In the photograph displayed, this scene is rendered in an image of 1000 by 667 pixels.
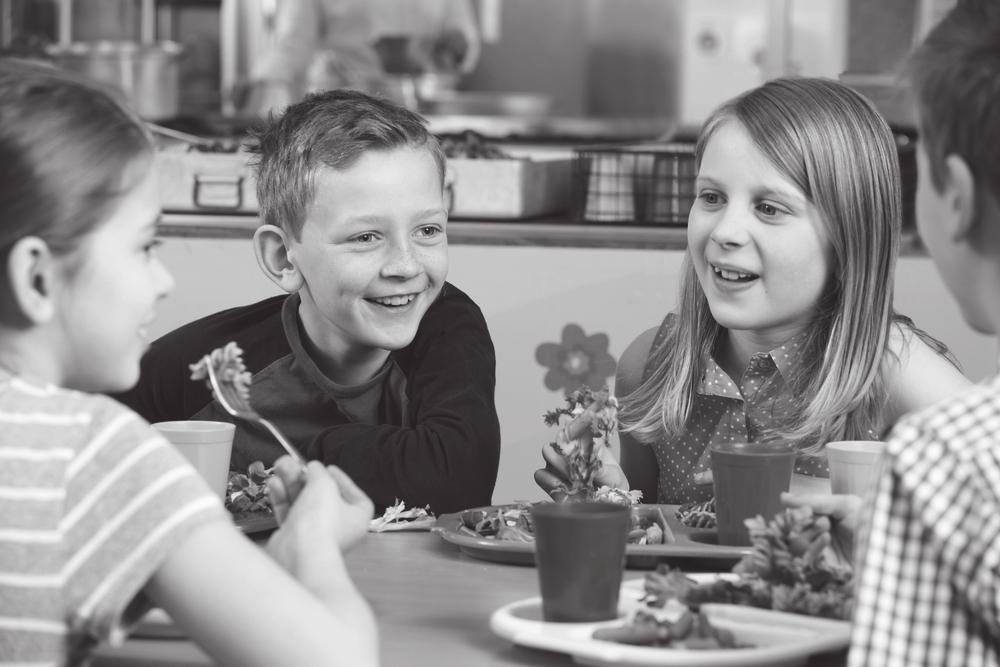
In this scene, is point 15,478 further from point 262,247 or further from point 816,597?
point 262,247

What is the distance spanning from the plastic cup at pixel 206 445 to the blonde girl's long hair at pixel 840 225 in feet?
2.04

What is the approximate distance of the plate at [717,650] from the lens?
2.89 feet

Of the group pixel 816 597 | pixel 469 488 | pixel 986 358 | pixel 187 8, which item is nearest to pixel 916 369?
pixel 469 488

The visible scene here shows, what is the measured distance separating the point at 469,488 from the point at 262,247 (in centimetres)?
42

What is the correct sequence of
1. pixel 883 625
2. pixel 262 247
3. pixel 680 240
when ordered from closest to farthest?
pixel 883 625 < pixel 262 247 < pixel 680 240

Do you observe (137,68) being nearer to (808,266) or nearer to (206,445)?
(808,266)

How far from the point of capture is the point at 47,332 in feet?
3.05

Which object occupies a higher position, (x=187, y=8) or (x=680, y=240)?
(x=187, y=8)

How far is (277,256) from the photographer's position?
172cm

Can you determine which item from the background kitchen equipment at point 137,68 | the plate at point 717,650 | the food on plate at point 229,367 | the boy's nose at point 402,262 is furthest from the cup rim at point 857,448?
the background kitchen equipment at point 137,68

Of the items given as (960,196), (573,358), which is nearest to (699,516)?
(960,196)

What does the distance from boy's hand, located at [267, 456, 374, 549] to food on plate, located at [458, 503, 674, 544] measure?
183mm

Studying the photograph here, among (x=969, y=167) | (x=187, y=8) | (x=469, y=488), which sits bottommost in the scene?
(x=469, y=488)

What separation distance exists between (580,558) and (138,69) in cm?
287
